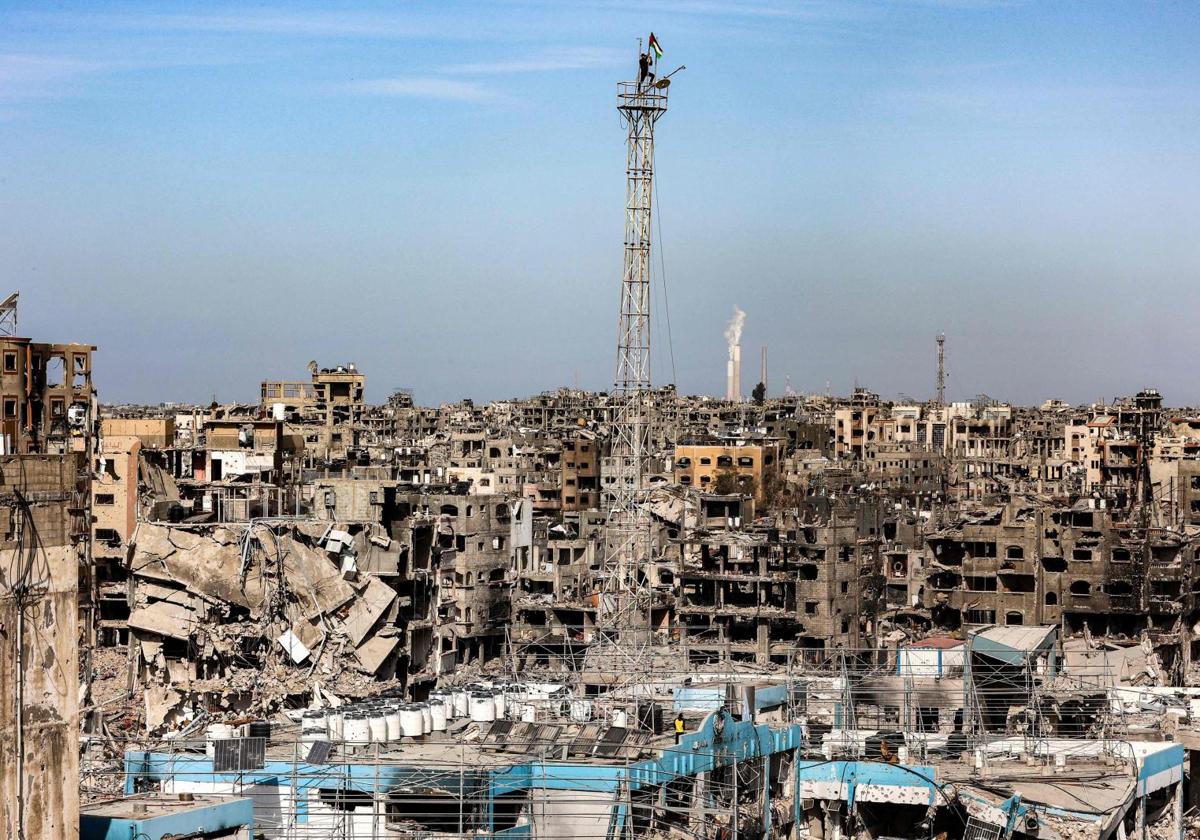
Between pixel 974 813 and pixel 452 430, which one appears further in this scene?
pixel 452 430

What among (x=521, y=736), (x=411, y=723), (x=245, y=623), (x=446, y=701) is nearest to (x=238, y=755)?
(x=411, y=723)

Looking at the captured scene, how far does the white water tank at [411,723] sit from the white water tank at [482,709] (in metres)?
1.65

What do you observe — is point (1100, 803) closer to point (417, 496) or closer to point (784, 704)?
point (784, 704)

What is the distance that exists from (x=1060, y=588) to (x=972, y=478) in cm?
3809

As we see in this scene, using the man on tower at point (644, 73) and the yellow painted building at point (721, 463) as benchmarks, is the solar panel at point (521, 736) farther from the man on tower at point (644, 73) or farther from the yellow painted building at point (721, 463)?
the yellow painted building at point (721, 463)

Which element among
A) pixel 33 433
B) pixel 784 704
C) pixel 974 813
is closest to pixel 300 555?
pixel 33 433

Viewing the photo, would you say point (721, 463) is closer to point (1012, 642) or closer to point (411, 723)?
point (1012, 642)

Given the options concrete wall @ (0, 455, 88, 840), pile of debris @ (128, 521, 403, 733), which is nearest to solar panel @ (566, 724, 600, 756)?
concrete wall @ (0, 455, 88, 840)

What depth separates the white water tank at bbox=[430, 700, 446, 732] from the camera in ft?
84.1

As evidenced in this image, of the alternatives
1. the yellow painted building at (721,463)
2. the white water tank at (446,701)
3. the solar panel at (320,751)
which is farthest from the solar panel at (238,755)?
the yellow painted building at (721,463)

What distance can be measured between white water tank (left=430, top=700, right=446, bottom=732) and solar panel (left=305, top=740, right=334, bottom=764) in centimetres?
265

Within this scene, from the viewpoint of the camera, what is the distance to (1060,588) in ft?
150

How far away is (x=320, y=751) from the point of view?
2289 centimetres

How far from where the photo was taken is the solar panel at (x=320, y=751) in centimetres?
2264
